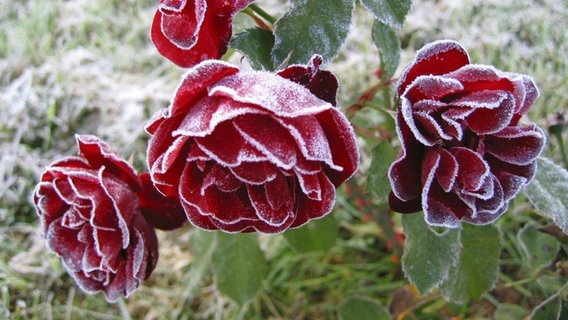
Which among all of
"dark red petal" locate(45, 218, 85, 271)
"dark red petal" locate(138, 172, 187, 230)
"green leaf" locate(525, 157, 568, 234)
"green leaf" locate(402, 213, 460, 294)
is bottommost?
"green leaf" locate(402, 213, 460, 294)

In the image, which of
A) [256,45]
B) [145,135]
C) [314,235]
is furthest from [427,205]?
[145,135]

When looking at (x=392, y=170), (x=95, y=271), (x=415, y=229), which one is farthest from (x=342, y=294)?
(x=392, y=170)

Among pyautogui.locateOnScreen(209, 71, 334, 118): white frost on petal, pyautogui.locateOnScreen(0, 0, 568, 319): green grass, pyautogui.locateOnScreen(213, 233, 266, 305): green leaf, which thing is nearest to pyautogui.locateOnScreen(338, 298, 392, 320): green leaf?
pyautogui.locateOnScreen(0, 0, 568, 319): green grass

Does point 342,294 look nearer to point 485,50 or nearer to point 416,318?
point 416,318

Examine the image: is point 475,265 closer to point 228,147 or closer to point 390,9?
point 390,9

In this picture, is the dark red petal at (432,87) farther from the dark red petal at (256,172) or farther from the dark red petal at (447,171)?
the dark red petal at (256,172)

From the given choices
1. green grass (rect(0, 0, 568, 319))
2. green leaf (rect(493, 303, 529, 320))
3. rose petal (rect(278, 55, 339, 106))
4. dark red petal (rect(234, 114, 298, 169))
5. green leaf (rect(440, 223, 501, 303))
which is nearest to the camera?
dark red petal (rect(234, 114, 298, 169))

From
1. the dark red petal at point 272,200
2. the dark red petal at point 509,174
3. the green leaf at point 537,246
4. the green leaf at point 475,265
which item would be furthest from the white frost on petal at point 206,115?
the green leaf at point 537,246

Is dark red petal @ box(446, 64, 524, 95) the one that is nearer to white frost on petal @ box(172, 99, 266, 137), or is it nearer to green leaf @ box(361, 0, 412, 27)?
green leaf @ box(361, 0, 412, 27)
